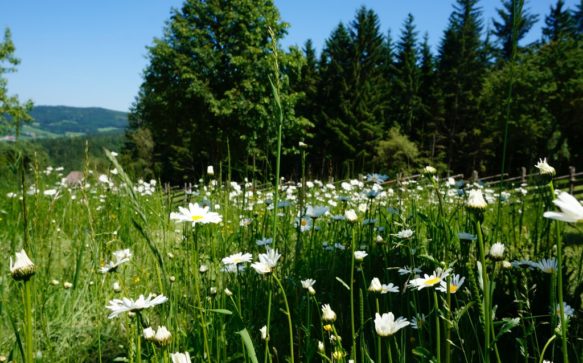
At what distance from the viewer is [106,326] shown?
198cm

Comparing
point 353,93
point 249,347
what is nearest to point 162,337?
point 249,347

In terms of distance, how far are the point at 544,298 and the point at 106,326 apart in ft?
6.82

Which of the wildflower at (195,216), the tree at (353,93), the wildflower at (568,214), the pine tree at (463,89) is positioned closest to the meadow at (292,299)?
the wildflower at (195,216)

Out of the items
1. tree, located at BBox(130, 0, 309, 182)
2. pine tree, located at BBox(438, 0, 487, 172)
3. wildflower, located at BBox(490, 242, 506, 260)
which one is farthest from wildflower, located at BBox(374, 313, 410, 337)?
pine tree, located at BBox(438, 0, 487, 172)

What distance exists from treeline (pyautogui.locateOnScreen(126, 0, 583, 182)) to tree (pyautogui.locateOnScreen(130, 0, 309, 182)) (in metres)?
0.06

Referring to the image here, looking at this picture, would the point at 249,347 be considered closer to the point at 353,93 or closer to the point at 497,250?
the point at 497,250

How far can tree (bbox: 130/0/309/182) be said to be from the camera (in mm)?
18266

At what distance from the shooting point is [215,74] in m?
19.0

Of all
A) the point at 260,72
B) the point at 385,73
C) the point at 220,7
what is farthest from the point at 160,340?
the point at 385,73

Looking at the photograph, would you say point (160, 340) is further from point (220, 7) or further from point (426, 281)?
point (220, 7)

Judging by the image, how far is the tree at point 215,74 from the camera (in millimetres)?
18266

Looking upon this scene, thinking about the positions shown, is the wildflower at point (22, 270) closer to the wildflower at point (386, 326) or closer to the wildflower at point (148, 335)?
the wildflower at point (148, 335)

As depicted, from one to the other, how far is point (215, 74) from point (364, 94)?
11318 mm

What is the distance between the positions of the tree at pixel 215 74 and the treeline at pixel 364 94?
0.06 m
